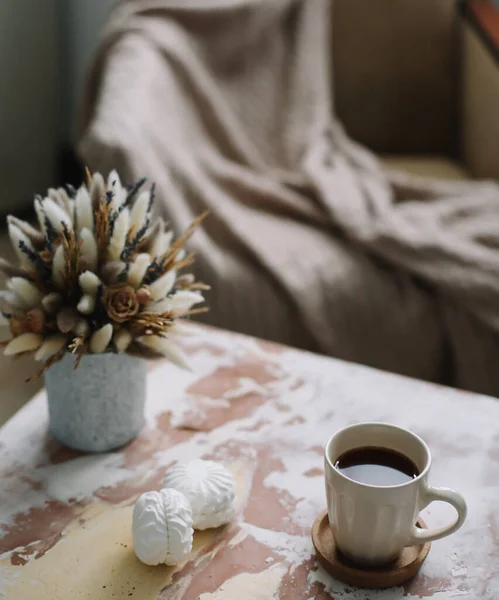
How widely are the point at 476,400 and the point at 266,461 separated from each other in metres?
0.26

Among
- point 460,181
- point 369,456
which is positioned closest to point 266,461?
point 369,456

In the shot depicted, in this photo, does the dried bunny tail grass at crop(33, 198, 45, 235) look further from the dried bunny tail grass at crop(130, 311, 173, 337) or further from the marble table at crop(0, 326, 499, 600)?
the marble table at crop(0, 326, 499, 600)

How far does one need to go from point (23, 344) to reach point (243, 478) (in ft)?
0.83

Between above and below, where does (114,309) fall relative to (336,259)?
above

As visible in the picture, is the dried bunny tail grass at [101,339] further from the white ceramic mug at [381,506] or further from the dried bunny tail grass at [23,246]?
the white ceramic mug at [381,506]

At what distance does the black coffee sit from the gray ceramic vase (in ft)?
0.77

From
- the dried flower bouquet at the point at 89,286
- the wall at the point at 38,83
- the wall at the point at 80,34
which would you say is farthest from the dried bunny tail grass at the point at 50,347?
the wall at the point at 80,34

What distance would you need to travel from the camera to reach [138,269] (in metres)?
0.69

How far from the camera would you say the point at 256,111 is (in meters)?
1.61

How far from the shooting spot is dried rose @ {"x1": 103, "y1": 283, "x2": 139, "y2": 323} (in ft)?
2.24

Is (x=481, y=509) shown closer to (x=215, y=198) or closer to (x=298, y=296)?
(x=298, y=296)

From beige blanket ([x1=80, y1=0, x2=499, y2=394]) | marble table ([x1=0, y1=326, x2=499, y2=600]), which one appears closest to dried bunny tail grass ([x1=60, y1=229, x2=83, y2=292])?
marble table ([x1=0, y1=326, x2=499, y2=600])

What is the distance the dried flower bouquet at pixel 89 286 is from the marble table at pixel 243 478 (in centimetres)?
13

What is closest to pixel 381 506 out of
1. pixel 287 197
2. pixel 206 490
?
pixel 206 490
